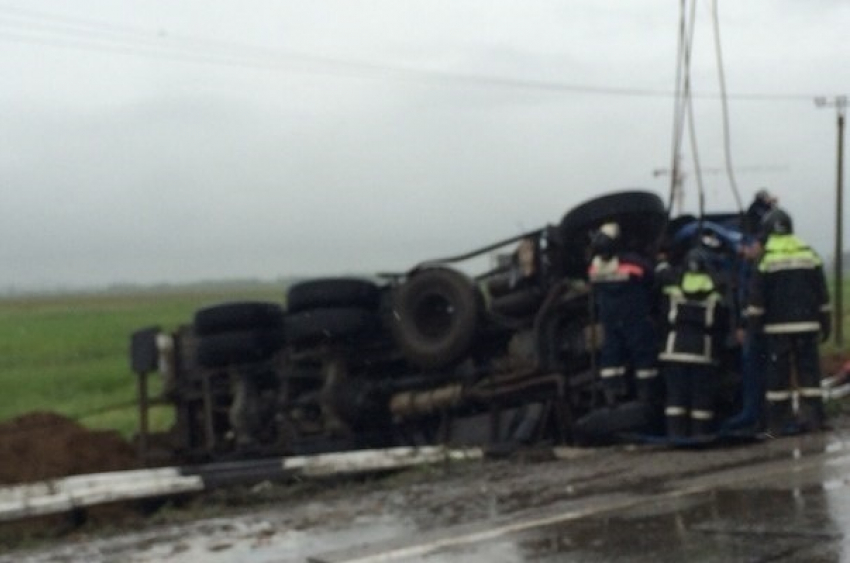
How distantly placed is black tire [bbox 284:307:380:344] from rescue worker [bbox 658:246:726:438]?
3129mm

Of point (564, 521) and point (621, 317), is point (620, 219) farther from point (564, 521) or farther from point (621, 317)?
point (564, 521)

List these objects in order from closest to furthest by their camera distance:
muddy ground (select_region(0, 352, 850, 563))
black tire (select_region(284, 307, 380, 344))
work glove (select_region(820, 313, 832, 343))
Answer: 1. muddy ground (select_region(0, 352, 850, 563))
2. work glove (select_region(820, 313, 832, 343))
3. black tire (select_region(284, 307, 380, 344))

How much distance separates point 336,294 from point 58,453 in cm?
339

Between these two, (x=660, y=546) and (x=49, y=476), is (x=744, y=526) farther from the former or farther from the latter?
(x=49, y=476)

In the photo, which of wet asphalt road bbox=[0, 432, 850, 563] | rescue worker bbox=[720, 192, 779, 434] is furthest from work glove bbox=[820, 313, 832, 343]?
wet asphalt road bbox=[0, 432, 850, 563]

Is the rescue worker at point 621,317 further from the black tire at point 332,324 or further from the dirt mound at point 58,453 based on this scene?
the dirt mound at point 58,453

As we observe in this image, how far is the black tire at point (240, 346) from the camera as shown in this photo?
13.1 metres

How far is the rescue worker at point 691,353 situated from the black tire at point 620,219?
2.96ft

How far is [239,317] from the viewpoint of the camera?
13.1 m

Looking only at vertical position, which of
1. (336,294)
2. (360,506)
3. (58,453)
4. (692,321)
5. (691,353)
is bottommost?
(58,453)

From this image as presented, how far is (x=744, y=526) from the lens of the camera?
651 cm

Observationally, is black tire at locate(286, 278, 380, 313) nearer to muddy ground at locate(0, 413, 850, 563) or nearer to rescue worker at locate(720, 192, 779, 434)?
muddy ground at locate(0, 413, 850, 563)

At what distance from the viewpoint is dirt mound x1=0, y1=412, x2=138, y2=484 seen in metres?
12.8

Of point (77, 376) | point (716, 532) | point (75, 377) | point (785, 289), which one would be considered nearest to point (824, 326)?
point (785, 289)
